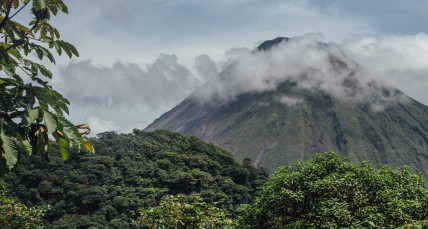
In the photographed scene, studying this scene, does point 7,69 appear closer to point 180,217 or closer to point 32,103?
point 32,103

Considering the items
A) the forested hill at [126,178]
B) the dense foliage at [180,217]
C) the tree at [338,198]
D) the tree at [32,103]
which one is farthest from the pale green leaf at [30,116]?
the forested hill at [126,178]

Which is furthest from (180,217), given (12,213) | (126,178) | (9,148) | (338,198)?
(126,178)

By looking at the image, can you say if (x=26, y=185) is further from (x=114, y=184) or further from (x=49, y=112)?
(x=49, y=112)

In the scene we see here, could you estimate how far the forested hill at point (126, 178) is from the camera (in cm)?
4728

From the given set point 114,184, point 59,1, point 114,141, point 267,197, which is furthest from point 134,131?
point 59,1

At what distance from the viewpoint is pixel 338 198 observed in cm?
1420

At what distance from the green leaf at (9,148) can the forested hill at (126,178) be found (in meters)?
43.5

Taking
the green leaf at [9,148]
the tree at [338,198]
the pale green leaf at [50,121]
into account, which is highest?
the tree at [338,198]

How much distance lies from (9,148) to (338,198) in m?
13.6

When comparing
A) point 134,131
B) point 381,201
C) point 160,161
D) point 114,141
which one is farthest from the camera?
point 134,131

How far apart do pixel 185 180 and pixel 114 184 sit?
11.4 m

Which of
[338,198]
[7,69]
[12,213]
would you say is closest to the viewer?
[7,69]

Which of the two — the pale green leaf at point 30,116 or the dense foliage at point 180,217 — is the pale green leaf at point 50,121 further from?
the dense foliage at point 180,217

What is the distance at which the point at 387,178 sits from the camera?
1473 cm
